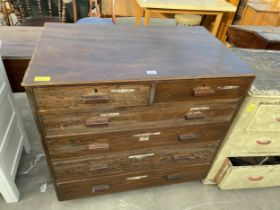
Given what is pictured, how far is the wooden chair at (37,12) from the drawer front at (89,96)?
1.82 metres

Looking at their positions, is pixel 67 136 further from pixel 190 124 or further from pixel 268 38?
pixel 268 38

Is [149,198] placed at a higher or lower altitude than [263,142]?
lower

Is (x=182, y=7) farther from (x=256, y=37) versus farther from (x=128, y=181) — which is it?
(x=128, y=181)

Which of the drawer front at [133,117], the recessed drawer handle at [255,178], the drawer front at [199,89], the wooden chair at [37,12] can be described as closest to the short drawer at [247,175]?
the recessed drawer handle at [255,178]

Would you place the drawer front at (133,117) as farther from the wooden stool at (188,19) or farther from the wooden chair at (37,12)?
the wooden stool at (188,19)

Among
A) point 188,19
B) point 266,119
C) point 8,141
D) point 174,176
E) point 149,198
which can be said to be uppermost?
point 266,119

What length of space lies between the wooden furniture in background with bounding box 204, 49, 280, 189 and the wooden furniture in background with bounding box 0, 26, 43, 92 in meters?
1.17

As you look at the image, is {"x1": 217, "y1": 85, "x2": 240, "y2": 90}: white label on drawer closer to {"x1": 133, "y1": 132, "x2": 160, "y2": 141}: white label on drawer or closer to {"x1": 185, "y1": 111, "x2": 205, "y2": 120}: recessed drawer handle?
{"x1": 185, "y1": 111, "x2": 205, "y2": 120}: recessed drawer handle

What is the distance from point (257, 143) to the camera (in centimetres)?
122

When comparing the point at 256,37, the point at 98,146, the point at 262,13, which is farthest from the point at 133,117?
the point at 262,13

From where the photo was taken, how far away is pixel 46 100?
764mm

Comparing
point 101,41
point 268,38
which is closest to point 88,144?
point 101,41

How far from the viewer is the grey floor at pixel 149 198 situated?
4.24 ft

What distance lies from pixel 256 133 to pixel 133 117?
0.71 metres
